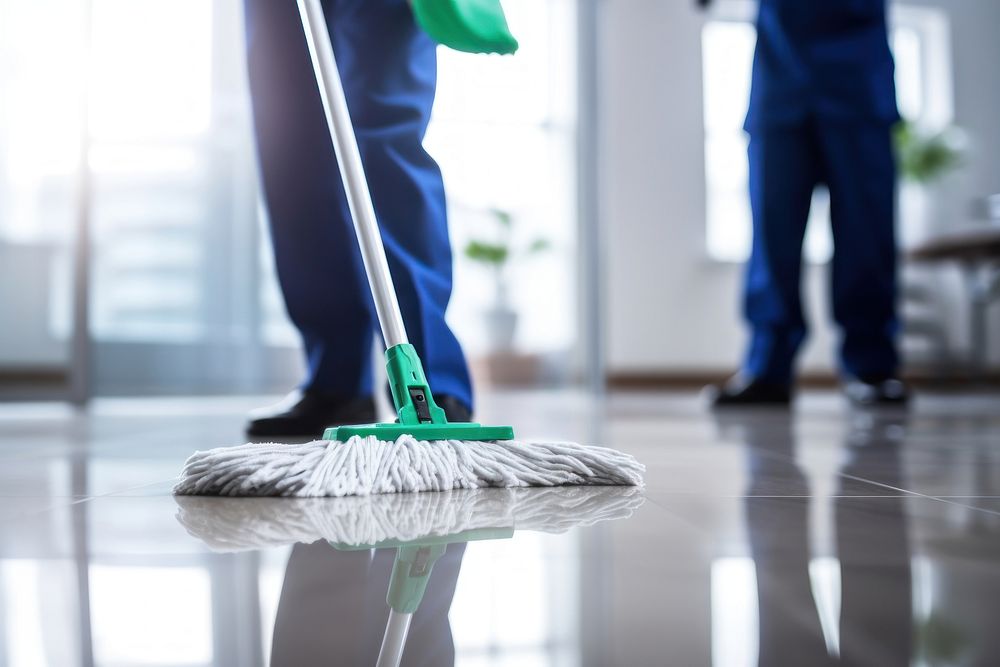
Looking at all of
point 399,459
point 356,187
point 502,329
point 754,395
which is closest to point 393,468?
point 399,459

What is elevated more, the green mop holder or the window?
the window

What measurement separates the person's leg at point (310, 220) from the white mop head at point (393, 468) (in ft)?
1.87

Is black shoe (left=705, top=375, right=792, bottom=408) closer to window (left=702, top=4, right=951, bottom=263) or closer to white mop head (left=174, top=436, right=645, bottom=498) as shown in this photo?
white mop head (left=174, top=436, right=645, bottom=498)

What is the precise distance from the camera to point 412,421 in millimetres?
653

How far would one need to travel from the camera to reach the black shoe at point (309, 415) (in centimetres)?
107

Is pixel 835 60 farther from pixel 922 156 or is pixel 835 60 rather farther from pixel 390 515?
pixel 922 156

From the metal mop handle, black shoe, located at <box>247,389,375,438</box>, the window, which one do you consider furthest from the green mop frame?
the window

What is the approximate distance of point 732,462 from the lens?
87cm

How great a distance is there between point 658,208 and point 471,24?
397 cm

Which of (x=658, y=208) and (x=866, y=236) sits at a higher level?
(x=658, y=208)

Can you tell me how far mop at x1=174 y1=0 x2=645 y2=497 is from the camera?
580 mm

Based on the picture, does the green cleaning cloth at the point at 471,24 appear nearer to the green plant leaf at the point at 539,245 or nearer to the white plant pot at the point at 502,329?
the green plant leaf at the point at 539,245

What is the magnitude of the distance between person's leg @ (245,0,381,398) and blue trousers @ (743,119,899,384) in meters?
1.32

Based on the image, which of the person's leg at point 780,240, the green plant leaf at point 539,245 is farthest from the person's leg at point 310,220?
the green plant leaf at point 539,245
